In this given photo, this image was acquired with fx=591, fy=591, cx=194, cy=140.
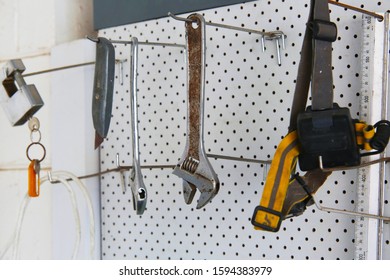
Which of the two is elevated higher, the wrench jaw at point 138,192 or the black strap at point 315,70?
the black strap at point 315,70

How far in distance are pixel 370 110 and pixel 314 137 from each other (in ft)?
0.36

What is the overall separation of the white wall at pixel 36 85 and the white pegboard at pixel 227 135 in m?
0.13

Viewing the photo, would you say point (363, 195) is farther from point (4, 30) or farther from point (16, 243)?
point (4, 30)

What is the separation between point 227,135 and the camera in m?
0.92

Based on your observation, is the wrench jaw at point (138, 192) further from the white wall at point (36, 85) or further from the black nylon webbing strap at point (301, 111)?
the white wall at point (36, 85)

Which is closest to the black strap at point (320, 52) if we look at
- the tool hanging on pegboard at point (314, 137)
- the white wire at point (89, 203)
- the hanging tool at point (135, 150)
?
the tool hanging on pegboard at point (314, 137)

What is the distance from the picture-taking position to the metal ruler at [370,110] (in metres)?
0.74

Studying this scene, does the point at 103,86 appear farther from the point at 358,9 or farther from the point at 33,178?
the point at 358,9

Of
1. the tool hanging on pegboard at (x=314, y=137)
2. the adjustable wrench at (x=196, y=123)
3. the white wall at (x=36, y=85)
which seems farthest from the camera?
the white wall at (x=36, y=85)

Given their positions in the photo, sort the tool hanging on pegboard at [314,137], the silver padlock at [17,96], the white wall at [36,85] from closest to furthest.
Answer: the tool hanging on pegboard at [314,137], the silver padlock at [17,96], the white wall at [36,85]

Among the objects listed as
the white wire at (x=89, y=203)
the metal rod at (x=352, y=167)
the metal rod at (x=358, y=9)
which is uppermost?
the metal rod at (x=358, y=9)

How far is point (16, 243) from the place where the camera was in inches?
39.8

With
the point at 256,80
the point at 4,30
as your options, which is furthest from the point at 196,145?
the point at 4,30

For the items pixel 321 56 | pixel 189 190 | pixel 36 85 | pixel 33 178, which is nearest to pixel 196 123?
pixel 189 190
